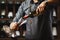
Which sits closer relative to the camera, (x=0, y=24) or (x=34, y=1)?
(x=34, y=1)

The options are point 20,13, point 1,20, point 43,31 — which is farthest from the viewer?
point 1,20

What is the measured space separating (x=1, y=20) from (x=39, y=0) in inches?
48.1

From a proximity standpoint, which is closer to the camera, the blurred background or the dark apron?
the dark apron

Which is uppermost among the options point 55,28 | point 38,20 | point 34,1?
point 34,1

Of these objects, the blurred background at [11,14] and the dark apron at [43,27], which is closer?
the dark apron at [43,27]

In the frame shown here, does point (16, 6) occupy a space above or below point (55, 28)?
above

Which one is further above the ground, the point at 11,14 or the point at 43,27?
the point at 11,14

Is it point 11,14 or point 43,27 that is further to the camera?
point 11,14

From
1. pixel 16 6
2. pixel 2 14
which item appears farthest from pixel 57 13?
pixel 2 14

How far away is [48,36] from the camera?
1026 millimetres

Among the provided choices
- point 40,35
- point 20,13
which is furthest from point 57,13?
point 40,35

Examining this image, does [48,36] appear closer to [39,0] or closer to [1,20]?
[39,0]

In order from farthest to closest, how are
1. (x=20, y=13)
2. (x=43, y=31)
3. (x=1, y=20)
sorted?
1. (x=1, y=20)
2. (x=20, y=13)
3. (x=43, y=31)

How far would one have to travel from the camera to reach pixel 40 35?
1026mm
